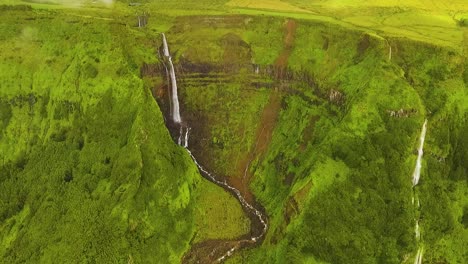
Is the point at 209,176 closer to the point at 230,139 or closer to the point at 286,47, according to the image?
the point at 230,139

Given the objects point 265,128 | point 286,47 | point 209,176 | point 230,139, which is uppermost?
point 286,47

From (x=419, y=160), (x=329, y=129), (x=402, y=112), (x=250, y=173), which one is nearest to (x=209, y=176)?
(x=250, y=173)

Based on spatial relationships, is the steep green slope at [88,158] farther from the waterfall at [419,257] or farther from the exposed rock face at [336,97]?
the waterfall at [419,257]

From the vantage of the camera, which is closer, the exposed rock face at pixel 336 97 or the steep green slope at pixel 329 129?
the steep green slope at pixel 329 129

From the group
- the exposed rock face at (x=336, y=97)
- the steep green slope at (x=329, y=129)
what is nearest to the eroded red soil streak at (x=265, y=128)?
the steep green slope at (x=329, y=129)

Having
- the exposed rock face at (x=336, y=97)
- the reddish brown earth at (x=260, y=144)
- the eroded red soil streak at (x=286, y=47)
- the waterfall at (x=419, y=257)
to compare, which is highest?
the eroded red soil streak at (x=286, y=47)

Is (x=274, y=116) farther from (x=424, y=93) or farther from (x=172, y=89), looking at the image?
(x=424, y=93)

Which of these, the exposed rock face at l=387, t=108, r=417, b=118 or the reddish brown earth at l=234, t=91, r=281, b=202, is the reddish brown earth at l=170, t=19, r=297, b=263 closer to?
the reddish brown earth at l=234, t=91, r=281, b=202
